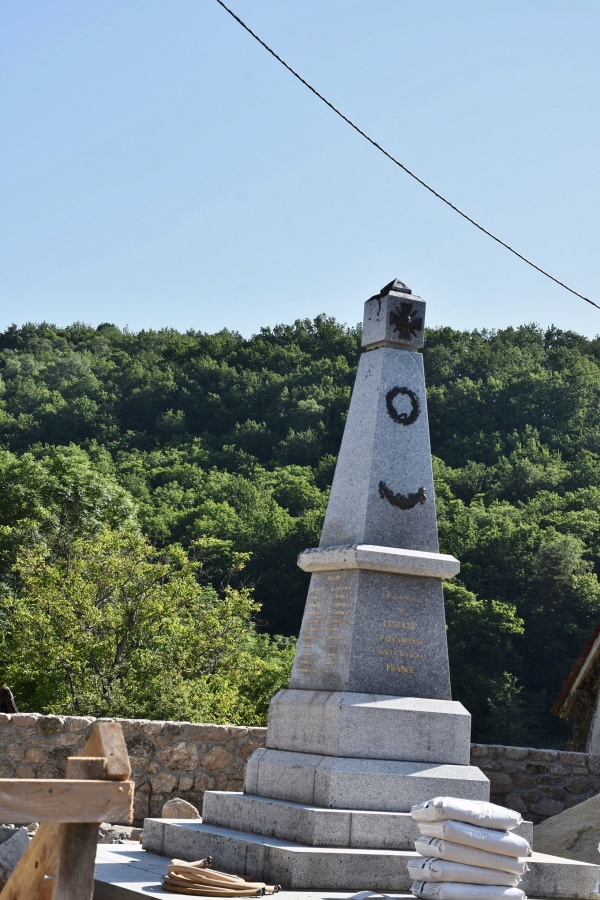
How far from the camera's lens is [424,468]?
8086mm

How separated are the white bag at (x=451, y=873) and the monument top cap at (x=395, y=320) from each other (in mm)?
3649

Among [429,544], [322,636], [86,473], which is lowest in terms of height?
[322,636]

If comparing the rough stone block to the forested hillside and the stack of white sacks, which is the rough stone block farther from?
the forested hillside

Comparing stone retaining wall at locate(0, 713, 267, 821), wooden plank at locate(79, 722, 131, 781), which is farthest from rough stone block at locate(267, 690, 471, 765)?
wooden plank at locate(79, 722, 131, 781)

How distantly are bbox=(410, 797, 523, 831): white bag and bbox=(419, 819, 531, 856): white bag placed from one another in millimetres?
27

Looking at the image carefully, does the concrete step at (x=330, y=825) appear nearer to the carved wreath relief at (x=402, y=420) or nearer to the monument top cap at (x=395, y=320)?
the carved wreath relief at (x=402, y=420)

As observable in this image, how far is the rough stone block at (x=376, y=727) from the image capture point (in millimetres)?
7250

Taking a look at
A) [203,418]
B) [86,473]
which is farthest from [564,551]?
[86,473]

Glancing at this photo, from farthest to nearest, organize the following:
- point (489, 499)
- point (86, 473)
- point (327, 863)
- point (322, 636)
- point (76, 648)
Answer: point (489, 499) → point (86, 473) → point (76, 648) → point (322, 636) → point (327, 863)

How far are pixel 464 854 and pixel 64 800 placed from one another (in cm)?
320

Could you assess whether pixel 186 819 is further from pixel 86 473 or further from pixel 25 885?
pixel 86 473

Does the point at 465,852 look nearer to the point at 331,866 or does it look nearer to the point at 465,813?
the point at 465,813

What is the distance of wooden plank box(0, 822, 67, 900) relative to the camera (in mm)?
3754

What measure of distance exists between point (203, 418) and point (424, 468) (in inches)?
1556
